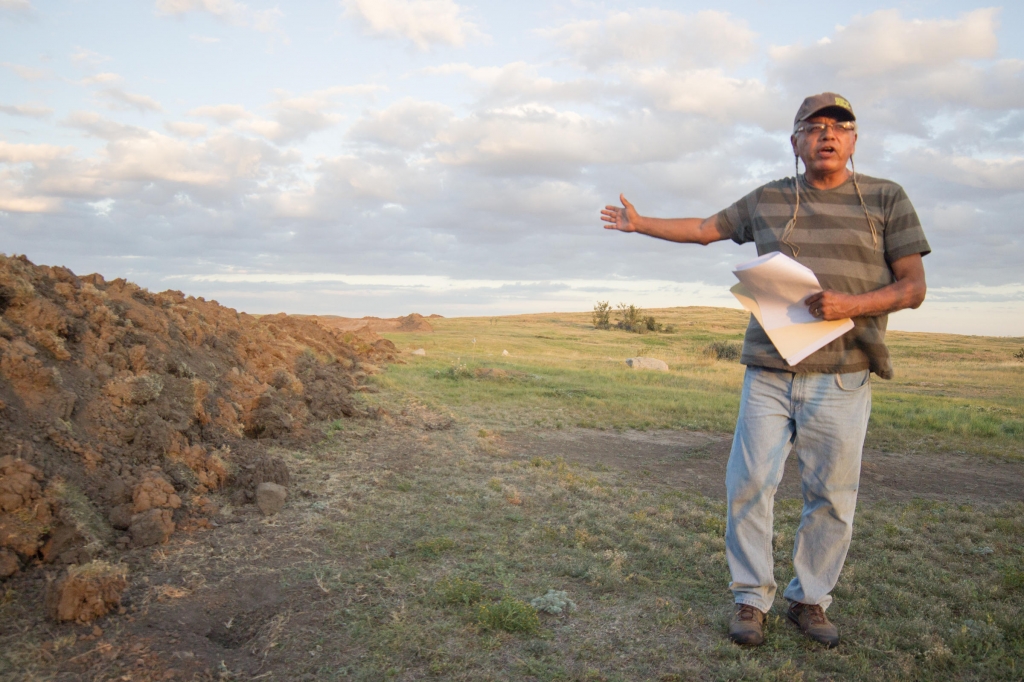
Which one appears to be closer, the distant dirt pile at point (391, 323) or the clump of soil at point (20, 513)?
the clump of soil at point (20, 513)

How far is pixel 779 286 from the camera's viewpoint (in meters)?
2.95

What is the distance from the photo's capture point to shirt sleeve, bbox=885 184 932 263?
9.80 feet

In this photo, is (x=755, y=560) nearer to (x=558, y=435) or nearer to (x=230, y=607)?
(x=230, y=607)

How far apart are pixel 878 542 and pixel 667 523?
1.50 m

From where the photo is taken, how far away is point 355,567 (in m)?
3.97

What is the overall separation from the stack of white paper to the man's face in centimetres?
58

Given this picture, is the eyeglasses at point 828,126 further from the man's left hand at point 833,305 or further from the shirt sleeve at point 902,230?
the man's left hand at point 833,305

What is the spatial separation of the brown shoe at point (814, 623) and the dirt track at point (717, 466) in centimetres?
282

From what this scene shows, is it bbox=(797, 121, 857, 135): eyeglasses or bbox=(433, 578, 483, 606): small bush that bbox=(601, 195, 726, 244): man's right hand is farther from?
bbox=(433, 578, 483, 606): small bush

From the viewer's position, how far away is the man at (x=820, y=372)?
304 centimetres

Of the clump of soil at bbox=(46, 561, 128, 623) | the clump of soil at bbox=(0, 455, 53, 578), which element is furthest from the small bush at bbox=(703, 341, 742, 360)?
the clump of soil at bbox=(46, 561, 128, 623)

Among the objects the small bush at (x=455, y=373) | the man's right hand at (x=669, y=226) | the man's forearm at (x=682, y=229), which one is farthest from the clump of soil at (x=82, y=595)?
the small bush at (x=455, y=373)

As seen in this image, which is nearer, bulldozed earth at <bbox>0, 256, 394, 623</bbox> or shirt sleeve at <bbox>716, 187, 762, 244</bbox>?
shirt sleeve at <bbox>716, 187, 762, 244</bbox>

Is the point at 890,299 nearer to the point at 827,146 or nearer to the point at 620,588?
the point at 827,146
